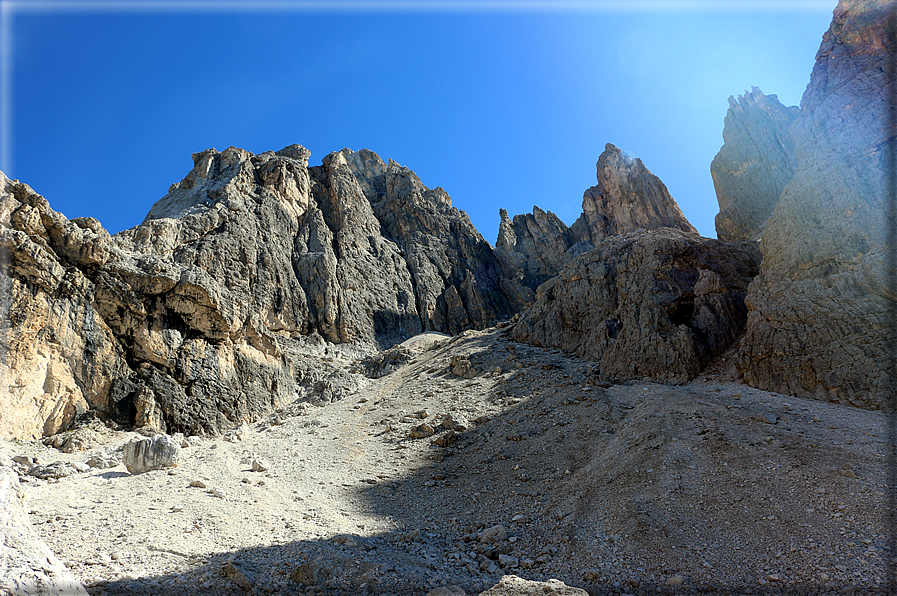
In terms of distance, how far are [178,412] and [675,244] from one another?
34.1 metres

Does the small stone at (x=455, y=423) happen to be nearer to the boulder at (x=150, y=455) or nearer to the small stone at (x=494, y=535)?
the small stone at (x=494, y=535)

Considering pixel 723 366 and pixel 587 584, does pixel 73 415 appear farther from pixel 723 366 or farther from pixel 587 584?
pixel 723 366

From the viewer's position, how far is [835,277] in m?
19.8

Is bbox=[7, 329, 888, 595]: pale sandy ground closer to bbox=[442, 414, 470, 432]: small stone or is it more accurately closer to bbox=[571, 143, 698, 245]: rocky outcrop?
bbox=[442, 414, 470, 432]: small stone

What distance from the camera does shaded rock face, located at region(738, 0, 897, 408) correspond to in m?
18.2

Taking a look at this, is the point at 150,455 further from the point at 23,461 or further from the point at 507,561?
the point at 507,561

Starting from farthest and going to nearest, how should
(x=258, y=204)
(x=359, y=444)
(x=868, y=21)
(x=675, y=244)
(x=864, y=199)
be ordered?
(x=258, y=204), (x=675, y=244), (x=868, y=21), (x=359, y=444), (x=864, y=199)

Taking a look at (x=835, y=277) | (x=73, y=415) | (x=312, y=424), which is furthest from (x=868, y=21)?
(x=73, y=415)

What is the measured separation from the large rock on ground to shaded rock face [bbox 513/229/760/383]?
25.2 metres

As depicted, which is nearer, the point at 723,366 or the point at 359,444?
the point at 359,444

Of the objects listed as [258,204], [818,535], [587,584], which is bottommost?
[587,584]

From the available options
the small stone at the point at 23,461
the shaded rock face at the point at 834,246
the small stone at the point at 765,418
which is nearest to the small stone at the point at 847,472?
the small stone at the point at 765,418

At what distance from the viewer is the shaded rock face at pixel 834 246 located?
59.6 feet

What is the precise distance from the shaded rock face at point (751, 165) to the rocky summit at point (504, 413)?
9.7 inches
